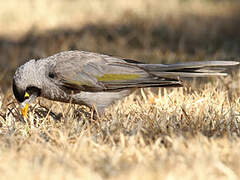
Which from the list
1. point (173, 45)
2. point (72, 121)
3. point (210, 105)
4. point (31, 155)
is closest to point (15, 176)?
point (31, 155)

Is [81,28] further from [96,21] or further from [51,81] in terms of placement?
[51,81]

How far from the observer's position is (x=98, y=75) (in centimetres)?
541

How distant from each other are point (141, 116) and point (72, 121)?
0.72m

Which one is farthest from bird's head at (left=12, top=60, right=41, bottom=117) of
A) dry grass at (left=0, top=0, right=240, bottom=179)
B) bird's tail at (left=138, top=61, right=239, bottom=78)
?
bird's tail at (left=138, top=61, right=239, bottom=78)

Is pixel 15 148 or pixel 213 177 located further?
pixel 15 148

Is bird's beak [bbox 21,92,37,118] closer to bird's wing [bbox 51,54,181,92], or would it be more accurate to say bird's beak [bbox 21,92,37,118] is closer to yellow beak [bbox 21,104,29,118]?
yellow beak [bbox 21,104,29,118]

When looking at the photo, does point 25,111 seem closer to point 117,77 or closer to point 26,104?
point 26,104

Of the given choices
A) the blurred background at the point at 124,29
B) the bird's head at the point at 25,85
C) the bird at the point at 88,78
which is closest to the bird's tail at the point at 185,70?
the bird at the point at 88,78

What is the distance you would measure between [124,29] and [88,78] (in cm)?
510

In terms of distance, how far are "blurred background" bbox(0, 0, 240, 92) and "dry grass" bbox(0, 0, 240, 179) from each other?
24 millimetres

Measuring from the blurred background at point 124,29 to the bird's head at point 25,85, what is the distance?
3.17 m

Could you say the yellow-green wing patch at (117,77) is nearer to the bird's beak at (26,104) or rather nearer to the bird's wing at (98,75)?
the bird's wing at (98,75)

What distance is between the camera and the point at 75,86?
17.4 feet

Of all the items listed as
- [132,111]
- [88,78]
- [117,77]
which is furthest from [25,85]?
[132,111]
